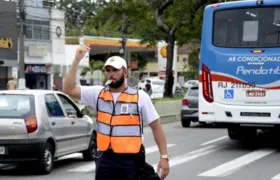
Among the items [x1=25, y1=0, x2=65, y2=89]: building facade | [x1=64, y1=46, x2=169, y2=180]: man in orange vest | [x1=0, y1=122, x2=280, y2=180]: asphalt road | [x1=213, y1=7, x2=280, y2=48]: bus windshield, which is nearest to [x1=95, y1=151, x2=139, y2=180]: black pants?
[x1=64, y1=46, x2=169, y2=180]: man in orange vest

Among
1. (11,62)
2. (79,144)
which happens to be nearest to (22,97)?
(79,144)

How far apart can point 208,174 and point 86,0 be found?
103 meters

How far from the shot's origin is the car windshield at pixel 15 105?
10906mm

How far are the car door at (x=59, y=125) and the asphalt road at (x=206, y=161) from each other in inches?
18.4

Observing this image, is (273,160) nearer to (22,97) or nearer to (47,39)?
(22,97)

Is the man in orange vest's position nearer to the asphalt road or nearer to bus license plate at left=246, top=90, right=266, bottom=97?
the asphalt road

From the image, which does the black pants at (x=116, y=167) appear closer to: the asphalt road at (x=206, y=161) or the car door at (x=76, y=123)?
the asphalt road at (x=206, y=161)

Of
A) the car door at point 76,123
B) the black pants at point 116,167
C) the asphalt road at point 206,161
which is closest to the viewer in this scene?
the black pants at point 116,167

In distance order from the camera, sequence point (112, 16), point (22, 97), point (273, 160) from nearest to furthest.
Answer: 1. point (22, 97)
2. point (273, 160)
3. point (112, 16)

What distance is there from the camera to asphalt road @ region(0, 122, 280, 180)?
36.7 feet

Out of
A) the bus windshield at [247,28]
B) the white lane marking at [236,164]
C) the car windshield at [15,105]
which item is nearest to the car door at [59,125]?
the car windshield at [15,105]

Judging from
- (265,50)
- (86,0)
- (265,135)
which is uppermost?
(86,0)

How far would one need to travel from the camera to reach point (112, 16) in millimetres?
31844

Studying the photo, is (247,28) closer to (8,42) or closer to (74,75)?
(74,75)
